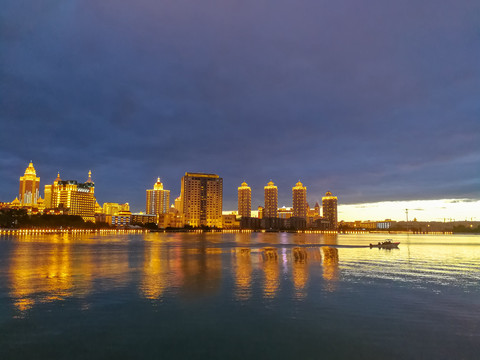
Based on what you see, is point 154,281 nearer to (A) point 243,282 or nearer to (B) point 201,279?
(B) point 201,279

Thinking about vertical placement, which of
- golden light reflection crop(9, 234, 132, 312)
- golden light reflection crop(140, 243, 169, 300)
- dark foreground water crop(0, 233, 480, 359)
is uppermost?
golden light reflection crop(9, 234, 132, 312)

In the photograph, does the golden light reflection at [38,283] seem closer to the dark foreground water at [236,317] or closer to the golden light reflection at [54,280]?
the golden light reflection at [54,280]

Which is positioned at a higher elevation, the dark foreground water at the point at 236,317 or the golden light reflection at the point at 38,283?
the golden light reflection at the point at 38,283

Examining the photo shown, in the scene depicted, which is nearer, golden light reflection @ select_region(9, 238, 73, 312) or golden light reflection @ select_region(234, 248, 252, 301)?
golden light reflection @ select_region(9, 238, 73, 312)

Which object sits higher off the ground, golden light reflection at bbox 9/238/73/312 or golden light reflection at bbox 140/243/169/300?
golden light reflection at bbox 9/238/73/312

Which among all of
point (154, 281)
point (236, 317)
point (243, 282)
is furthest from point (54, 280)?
point (236, 317)

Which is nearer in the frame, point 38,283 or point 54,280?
point 38,283

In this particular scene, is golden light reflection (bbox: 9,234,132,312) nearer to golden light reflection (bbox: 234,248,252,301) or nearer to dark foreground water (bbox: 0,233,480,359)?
dark foreground water (bbox: 0,233,480,359)

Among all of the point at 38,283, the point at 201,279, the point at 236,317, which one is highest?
the point at 38,283

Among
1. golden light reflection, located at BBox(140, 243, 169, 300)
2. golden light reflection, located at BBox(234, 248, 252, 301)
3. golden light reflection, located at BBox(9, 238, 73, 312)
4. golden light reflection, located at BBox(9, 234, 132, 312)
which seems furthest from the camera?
golden light reflection, located at BBox(140, 243, 169, 300)

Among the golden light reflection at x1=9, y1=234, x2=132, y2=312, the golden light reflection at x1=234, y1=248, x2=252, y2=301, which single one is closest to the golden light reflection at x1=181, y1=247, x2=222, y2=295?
the golden light reflection at x1=234, y1=248, x2=252, y2=301

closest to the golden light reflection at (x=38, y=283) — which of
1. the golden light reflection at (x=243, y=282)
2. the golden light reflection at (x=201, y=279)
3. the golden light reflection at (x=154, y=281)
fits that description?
the golden light reflection at (x=154, y=281)

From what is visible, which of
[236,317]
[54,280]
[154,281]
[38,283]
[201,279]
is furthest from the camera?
[201,279]

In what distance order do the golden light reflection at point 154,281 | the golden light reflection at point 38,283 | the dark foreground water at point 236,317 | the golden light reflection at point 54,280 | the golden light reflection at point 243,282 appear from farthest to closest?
1. the golden light reflection at point 154,281
2. the golden light reflection at point 243,282
3. the golden light reflection at point 54,280
4. the golden light reflection at point 38,283
5. the dark foreground water at point 236,317
